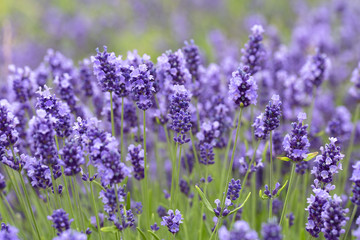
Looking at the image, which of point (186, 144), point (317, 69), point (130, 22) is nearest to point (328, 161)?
point (317, 69)

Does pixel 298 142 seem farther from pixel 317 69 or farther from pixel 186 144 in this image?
pixel 186 144

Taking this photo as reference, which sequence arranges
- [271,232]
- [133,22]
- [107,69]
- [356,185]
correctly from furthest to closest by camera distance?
[133,22]
[107,69]
[356,185]
[271,232]

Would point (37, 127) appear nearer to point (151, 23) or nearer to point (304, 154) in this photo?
point (304, 154)

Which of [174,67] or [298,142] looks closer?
[298,142]

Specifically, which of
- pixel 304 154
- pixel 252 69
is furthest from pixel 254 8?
pixel 304 154

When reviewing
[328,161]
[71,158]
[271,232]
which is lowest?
[271,232]

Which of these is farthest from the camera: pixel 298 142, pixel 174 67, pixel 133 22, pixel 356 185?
pixel 133 22
